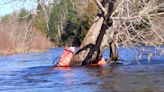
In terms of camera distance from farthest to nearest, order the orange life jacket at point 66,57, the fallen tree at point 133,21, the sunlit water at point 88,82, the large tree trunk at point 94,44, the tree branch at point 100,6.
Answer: the large tree trunk at point 94,44 → the orange life jacket at point 66,57 → the tree branch at point 100,6 → the fallen tree at point 133,21 → the sunlit water at point 88,82

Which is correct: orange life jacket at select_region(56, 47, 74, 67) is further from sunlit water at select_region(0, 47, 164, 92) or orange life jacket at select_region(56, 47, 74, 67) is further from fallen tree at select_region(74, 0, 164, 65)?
sunlit water at select_region(0, 47, 164, 92)

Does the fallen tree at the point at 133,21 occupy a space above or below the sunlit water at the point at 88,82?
above

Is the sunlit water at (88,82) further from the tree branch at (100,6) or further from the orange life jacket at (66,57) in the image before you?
the tree branch at (100,6)

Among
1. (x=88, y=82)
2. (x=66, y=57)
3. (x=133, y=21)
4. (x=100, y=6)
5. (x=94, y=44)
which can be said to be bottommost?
(x=88, y=82)

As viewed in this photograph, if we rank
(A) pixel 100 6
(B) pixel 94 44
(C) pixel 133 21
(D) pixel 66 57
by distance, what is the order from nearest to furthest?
(C) pixel 133 21, (A) pixel 100 6, (D) pixel 66 57, (B) pixel 94 44

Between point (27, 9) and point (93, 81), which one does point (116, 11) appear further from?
point (93, 81)

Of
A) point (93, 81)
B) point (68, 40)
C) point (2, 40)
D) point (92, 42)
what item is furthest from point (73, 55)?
point (68, 40)

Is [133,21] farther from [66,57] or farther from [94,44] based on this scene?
[66,57]

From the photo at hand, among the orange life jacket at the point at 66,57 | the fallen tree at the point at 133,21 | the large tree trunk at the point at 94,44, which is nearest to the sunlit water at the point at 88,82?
the fallen tree at the point at 133,21

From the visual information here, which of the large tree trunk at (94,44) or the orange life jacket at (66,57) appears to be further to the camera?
the large tree trunk at (94,44)

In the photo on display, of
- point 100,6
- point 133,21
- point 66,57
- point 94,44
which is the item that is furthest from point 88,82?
point 94,44

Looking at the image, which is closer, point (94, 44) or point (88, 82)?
point (88, 82)

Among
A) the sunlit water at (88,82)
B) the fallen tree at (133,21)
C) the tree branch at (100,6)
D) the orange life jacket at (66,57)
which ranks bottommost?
the sunlit water at (88,82)

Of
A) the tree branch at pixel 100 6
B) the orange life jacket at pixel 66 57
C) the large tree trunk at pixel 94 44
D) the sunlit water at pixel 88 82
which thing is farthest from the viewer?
the large tree trunk at pixel 94 44
